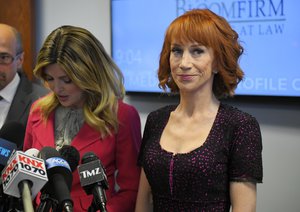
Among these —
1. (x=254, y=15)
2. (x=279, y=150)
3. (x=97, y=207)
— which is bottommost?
A: (x=279, y=150)

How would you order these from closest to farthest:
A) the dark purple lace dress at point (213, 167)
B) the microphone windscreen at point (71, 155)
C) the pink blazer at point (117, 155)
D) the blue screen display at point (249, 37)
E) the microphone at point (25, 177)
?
the microphone at point (25, 177) → the microphone windscreen at point (71, 155) → the dark purple lace dress at point (213, 167) → the pink blazer at point (117, 155) → the blue screen display at point (249, 37)

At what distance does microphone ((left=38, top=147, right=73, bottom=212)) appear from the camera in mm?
923

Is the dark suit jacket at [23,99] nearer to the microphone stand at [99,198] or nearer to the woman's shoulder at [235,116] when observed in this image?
the woman's shoulder at [235,116]

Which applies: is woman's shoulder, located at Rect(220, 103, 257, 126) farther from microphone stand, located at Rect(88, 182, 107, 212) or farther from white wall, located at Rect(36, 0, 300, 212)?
white wall, located at Rect(36, 0, 300, 212)

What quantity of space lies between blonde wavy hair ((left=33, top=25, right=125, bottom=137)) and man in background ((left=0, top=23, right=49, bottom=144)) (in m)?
0.56

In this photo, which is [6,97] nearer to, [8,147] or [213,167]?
[8,147]

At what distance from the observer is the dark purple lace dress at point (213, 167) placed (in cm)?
137

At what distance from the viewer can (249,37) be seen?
264 centimetres

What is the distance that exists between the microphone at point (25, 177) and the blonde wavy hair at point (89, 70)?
0.64m

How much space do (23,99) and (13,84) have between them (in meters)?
0.15

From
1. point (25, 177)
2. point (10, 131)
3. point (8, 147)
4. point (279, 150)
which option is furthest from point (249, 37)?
point (25, 177)

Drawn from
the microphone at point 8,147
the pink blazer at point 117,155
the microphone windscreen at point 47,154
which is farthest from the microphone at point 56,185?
the pink blazer at point 117,155

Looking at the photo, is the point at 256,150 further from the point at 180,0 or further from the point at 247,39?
the point at 180,0

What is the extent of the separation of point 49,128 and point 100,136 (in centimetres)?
20
